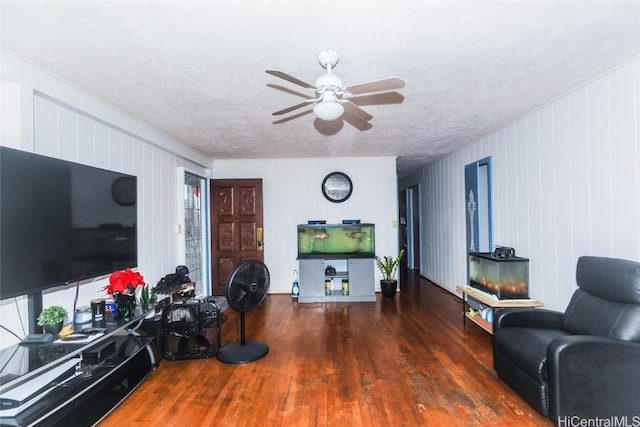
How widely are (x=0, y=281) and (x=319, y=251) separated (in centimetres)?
397

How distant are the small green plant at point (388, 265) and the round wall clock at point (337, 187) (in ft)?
4.11

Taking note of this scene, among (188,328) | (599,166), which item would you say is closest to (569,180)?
(599,166)

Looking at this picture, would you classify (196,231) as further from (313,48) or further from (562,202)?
(562,202)

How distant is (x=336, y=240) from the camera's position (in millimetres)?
5219

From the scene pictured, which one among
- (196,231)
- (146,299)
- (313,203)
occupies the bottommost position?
(146,299)

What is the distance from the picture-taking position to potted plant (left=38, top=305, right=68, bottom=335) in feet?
6.38

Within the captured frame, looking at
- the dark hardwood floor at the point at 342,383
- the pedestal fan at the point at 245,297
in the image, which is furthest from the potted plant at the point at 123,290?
the pedestal fan at the point at 245,297

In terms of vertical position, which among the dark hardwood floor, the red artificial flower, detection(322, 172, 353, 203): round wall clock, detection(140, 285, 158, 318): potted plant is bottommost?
the dark hardwood floor

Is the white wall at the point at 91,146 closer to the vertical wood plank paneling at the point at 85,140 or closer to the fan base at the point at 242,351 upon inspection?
the vertical wood plank paneling at the point at 85,140

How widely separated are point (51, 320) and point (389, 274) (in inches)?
168

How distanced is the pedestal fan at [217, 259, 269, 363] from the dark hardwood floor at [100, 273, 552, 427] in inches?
4.2

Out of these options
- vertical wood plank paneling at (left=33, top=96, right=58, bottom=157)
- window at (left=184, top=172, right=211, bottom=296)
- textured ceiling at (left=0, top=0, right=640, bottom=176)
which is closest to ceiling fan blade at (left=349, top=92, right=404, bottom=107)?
textured ceiling at (left=0, top=0, right=640, bottom=176)

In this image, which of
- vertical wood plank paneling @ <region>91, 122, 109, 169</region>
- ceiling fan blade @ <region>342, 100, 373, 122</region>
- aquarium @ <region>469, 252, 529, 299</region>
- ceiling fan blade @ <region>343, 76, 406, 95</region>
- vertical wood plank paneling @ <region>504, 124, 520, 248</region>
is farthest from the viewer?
vertical wood plank paneling @ <region>504, 124, 520, 248</region>

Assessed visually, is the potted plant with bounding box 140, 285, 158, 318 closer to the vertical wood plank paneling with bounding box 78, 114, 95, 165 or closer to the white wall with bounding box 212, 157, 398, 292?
the vertical wood plank paneling with bounding box 78, 114, 95, 165
